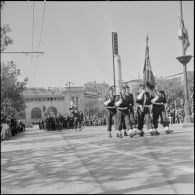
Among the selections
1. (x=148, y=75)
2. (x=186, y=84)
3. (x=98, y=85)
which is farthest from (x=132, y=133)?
(x=186, y=84)

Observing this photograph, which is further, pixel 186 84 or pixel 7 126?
pixel 7 126

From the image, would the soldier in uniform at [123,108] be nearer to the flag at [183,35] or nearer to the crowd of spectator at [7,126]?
the flag at [183,35]

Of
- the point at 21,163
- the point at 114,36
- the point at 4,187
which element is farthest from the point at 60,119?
the point at 114,36

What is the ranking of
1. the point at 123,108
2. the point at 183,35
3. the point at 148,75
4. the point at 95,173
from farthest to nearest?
the point at 123,108, the point at 95,173, the point at 148,75, the point at 183,35

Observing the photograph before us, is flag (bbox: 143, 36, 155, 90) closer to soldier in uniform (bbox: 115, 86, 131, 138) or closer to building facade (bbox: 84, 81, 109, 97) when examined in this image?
building facade (bbox: 84, 81, 109, 97)

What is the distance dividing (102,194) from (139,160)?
1480 mm

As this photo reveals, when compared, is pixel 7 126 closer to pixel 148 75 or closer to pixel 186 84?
pixel 148 75

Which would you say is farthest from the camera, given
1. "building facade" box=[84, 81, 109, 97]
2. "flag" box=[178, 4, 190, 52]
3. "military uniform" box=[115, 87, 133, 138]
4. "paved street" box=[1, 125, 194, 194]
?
"military uniform" box=[115, 87, 133, 138]

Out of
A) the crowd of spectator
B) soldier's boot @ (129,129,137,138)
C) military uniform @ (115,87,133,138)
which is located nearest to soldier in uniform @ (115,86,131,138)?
military uniform @ (115,87,133,138)

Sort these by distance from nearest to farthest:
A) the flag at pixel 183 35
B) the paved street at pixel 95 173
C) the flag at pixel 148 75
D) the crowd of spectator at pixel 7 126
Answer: the flag at pixel 183 35, the flag at pixel 148 75, the paved street at pixel 95 173, the crowd of spectator at pixel 7 126

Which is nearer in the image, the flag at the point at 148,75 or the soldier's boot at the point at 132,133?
the flag at the point at 148,75

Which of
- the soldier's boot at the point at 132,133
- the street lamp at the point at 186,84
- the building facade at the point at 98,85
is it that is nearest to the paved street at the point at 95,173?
the building facade at the point at 98,85

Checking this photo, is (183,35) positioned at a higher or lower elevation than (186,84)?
higher

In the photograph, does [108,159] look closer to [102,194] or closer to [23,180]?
[23,180]
